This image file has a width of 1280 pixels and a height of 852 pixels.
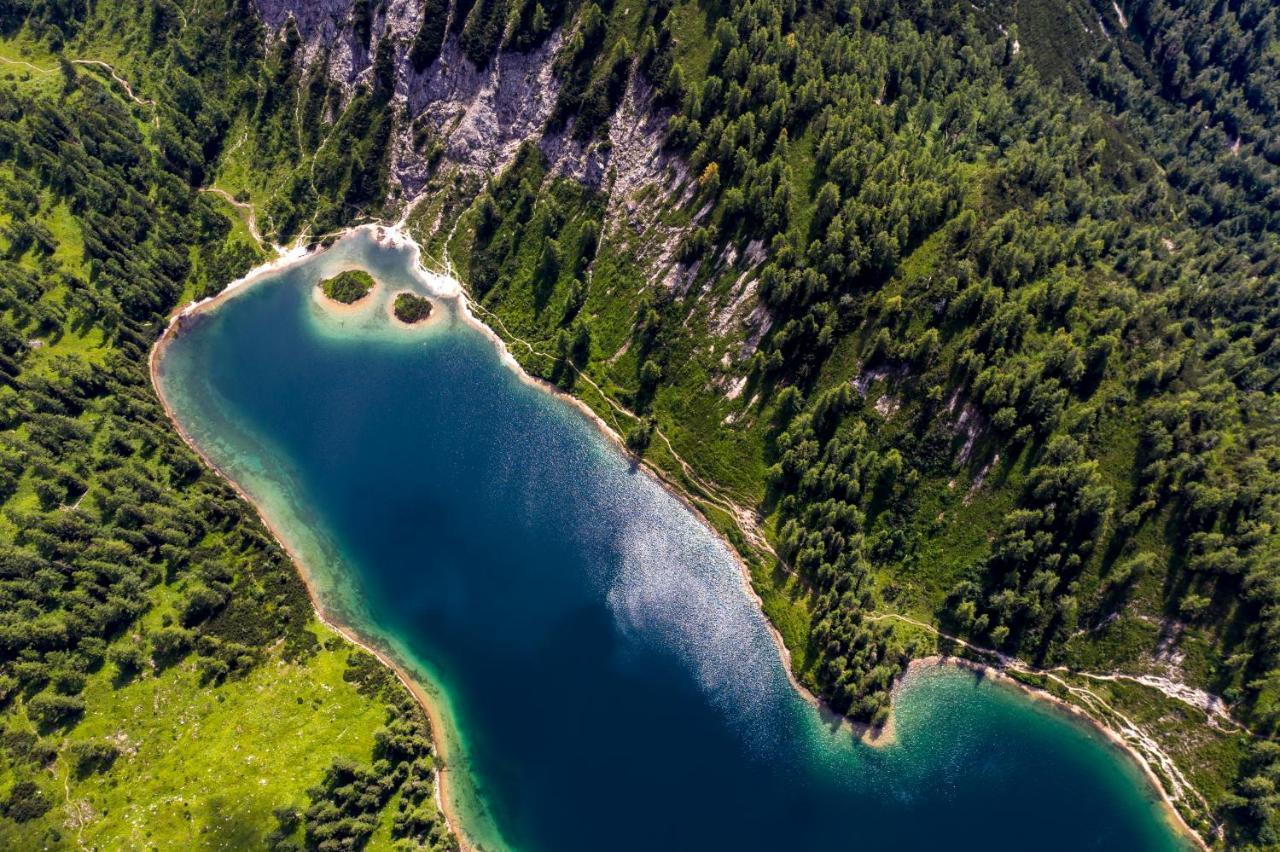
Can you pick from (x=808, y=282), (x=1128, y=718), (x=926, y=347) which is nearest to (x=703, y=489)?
(x=808, y=282)

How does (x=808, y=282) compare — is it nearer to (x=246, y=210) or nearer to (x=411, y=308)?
(x=411, y=308)

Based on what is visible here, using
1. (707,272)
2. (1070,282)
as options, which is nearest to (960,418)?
(1070,282)

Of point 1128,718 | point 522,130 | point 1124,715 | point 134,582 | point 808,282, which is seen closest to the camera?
point 1128,718

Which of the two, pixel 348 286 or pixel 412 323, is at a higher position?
pixel 348 286

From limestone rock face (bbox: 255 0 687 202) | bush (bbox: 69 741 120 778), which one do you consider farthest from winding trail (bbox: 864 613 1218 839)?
bush (bbox: 69 741 120 778)

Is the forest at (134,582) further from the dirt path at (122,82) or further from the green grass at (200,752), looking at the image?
the dirt path at (122,82)

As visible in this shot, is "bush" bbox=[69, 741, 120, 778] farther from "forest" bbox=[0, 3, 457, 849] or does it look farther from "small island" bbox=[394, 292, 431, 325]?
"small island" bbox=[394, 292, 431, 325]

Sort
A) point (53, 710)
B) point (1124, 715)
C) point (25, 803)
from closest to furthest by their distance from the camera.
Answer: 1. point (25, 803)
2. point (53, 710)
3. point (1124, 715)
